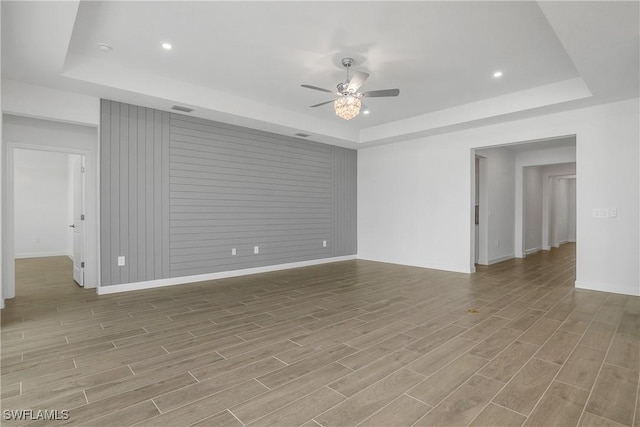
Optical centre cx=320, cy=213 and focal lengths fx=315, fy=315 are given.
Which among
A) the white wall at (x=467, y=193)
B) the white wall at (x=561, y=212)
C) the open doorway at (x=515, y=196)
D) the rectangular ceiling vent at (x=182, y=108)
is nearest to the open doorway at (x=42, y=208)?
the rectangular ceiling vent at (x=182, y=108)

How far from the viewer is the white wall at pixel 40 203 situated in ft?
25.6

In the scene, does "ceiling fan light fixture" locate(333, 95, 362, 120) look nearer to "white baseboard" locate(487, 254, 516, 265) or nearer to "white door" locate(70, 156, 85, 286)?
"white door" locate(70, 156, 85, 286)

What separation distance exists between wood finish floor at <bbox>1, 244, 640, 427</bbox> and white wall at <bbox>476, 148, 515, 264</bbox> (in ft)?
8.60

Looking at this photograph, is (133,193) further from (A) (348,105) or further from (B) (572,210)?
(B) (572,210)

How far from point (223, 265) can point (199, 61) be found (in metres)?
3.31

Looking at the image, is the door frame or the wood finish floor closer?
the wood finish floor

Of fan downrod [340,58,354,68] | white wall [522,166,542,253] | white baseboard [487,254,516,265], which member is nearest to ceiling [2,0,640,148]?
fan downrod [340,58,354,68]

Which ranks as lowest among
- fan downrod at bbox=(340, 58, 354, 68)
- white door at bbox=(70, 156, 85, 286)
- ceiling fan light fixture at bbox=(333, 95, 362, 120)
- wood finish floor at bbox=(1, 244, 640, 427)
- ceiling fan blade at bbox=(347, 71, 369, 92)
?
wood finish floor at bbox=(1, 244, 640, 427)

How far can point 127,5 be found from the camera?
2.73m

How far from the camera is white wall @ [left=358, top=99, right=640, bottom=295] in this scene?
14.5ft

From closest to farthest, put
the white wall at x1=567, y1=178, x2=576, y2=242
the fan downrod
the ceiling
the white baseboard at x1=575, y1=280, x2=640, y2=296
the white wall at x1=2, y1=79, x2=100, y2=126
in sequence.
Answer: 1. the ceiling
2. the fan downrod
3. the white wall at x1=2, y1=79, x2=100, y2=126
4. the white baseboard at x1=575, y1=280, x2=640, y2=296
5. the white wall at x1=567, y1=178, x2=576, y2=242

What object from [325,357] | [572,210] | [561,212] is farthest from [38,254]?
[572,210]

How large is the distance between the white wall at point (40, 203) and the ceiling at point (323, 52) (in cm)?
560

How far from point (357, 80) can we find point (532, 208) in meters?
7.89
